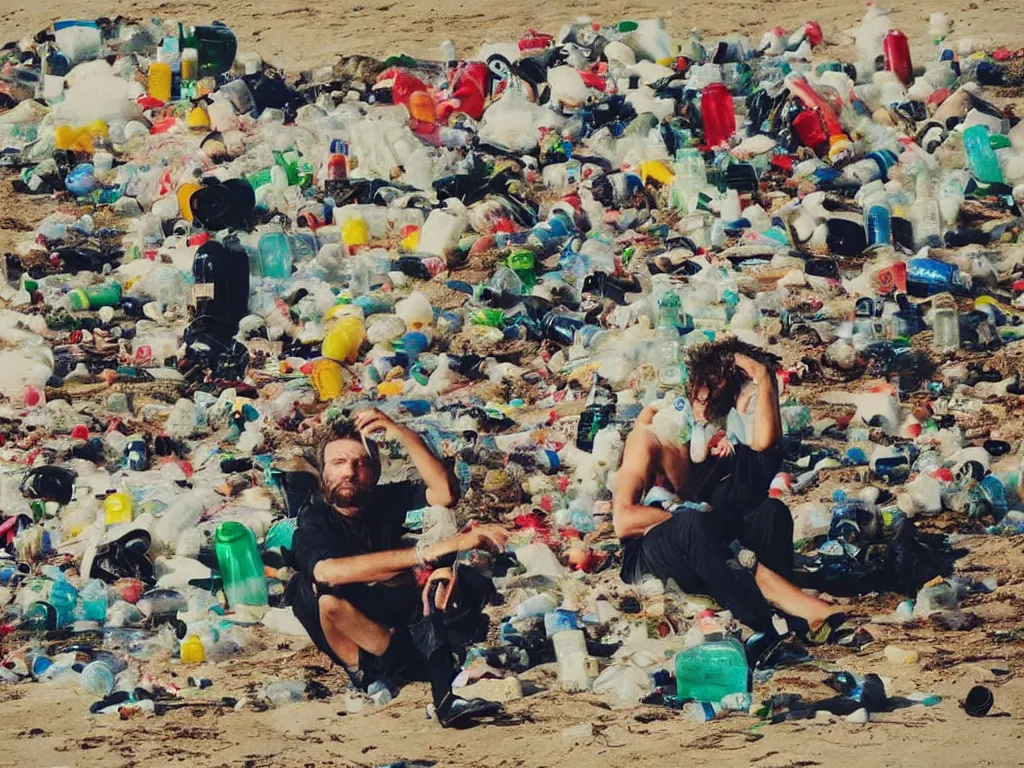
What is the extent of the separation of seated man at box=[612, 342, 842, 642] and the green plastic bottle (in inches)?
56.5

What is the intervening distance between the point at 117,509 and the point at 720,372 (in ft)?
8.49

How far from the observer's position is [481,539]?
8.05 metres

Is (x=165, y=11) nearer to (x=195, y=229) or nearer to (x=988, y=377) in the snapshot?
(x=195, y=229)

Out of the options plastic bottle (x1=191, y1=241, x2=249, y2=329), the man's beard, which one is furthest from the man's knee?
plastic bottle (x1=191, y1=241, x2=249, y2=329)

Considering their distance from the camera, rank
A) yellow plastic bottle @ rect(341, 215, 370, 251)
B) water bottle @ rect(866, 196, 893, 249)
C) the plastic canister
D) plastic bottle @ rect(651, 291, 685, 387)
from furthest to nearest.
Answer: yellow plastic bottle @ rect(341, 215, 370, 251) → water bottle @ rect(866, 196, 893, 249) → the plastic canister → plastic bottle @ rect(651, 291, 685, 387)

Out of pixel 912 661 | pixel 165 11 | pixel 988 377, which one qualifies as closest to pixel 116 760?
pixel 912 661

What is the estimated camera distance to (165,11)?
15.8 m

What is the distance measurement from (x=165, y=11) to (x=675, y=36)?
4034mm

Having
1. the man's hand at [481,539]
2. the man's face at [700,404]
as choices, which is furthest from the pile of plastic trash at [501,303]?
the man's face at [700,404]

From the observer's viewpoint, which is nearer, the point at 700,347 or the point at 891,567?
the point at 891,567

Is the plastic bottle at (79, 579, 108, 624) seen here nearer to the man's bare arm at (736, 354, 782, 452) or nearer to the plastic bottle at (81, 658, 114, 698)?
the plastic bottle at (81, 658, 114, 698)

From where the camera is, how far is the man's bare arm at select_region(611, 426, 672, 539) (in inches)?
321

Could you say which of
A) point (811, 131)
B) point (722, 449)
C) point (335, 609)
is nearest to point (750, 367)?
point (722, 449)

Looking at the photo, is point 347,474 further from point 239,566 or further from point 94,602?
point 94,602
